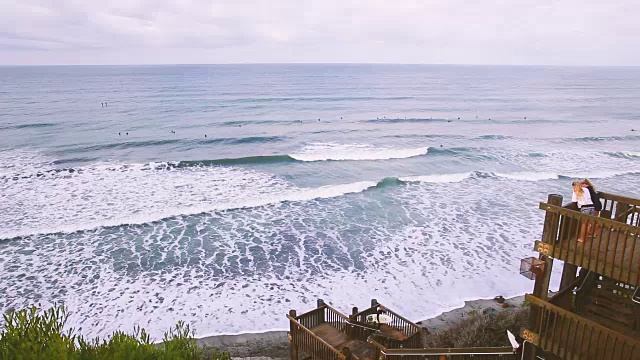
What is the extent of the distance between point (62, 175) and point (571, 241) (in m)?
33.2

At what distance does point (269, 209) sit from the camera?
83.6 ft

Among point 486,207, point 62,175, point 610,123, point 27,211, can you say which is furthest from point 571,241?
point 610,123

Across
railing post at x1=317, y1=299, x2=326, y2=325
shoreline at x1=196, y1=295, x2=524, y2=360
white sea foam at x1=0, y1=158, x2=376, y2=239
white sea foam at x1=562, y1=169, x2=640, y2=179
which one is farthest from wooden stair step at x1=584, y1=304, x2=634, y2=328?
white sea foam at x1=562, y1=169, x2=640, y2=179

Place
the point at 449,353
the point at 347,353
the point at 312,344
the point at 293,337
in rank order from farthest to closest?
the point at 293,337
the point at 312,344
the point at 347,353
the point at 449,353

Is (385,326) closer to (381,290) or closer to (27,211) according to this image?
(381,290)

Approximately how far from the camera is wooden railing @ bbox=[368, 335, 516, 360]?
849cm

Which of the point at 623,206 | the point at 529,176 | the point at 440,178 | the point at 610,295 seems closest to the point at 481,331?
the point at 610,295

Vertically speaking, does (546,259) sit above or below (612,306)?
above

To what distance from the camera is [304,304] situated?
15.7 meters

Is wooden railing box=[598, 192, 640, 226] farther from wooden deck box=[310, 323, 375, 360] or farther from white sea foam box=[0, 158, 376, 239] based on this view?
white sea foam box=[0, 158, 376, 239]

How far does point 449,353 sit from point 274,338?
6.76m

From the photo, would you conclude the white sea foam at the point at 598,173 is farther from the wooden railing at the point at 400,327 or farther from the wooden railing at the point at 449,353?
the wooden railing at the point at 449,353

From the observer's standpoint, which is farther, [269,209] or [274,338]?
[269,209]

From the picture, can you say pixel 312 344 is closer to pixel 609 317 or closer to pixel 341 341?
pixel 341 341
